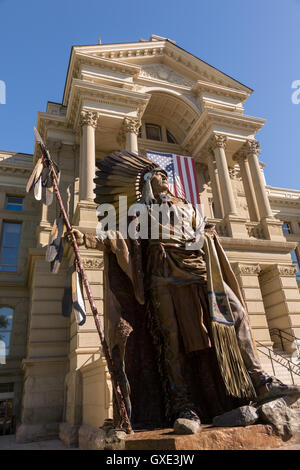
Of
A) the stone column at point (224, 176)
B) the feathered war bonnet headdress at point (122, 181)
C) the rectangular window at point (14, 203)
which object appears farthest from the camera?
the rectangular window at point (14, 203)

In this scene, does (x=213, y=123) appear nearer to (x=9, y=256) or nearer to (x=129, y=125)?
(x=129, y=125)

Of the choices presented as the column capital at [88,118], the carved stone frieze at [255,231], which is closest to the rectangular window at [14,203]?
the column capital at [88,118]

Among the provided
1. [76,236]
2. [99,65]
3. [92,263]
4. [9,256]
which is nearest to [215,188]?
[92,263]

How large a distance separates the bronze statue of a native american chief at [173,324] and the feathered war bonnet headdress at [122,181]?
2cm

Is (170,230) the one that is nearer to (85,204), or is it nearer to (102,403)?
(102,403)

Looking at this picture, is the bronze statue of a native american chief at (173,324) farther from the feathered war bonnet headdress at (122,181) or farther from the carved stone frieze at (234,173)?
the carved stone frieze at (234,173)

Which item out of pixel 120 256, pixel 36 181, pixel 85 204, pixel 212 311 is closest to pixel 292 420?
pixel 212 311

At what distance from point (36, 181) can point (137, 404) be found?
325cm

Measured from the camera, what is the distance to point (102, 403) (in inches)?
277

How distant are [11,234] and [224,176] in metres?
13.3

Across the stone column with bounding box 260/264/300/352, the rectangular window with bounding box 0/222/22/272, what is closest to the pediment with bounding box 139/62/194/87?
the rectangular window with bounding box 0/222/22/272

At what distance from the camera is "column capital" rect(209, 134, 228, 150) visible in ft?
63.5

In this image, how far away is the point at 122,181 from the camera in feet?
15.4

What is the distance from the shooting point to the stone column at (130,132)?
16955 mm
